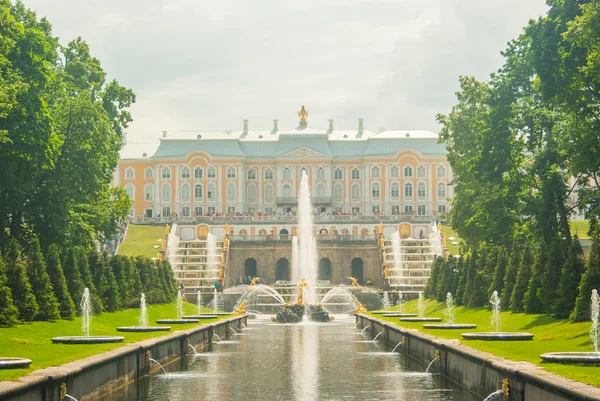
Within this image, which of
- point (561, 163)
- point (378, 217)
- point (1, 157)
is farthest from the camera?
point (378, 217)

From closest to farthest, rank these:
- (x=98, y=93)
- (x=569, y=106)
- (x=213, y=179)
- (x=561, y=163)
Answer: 1. (x=569, y=106)
2. (x=561, y=163)
3. (x=98, y=93)
4. (x=213, y=179)

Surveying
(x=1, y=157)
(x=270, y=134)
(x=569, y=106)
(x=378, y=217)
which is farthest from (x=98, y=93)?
(x=270, y=134)

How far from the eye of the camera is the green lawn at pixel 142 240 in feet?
284

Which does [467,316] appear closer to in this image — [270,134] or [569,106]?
[569,106]

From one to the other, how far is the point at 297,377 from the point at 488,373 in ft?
19.3

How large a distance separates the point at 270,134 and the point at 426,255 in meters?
52.7

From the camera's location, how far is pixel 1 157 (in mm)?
36844

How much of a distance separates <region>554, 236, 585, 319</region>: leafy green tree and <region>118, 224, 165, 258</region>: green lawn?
59.2m

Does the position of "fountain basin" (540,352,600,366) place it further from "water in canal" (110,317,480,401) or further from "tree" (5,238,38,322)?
"tree" (5,238,38,322)

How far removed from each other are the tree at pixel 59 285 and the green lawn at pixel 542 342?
1131 centimetres

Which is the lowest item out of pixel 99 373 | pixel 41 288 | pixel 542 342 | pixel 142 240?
pixel 99 373

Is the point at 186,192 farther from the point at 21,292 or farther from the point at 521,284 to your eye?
the point at 21,292

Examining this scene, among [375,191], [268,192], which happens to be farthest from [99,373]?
[268,192]

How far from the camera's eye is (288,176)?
124 meters
